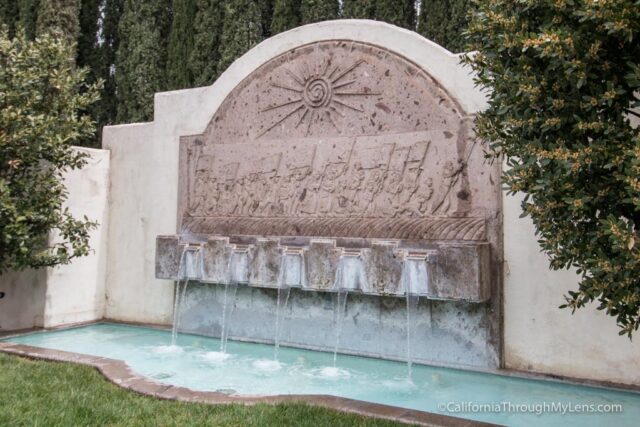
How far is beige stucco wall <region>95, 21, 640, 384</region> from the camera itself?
207 inches

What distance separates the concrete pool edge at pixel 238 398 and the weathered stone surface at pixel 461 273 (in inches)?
69.5

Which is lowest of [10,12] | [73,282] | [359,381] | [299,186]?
[359,381]

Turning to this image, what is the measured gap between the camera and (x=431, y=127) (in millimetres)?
6070

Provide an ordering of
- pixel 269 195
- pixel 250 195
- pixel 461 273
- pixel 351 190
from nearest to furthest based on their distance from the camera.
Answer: pixel 461 273 < pixel 351 190 < pixel 269 195 < pixel 250 195

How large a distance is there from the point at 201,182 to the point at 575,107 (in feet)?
18.6

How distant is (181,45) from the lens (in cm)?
1417

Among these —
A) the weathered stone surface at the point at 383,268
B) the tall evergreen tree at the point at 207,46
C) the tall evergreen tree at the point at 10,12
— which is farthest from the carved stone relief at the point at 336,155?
the tall evergreen tree at the point at 10,12

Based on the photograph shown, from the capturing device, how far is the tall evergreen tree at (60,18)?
13.6 meters

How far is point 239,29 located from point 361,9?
2.97m

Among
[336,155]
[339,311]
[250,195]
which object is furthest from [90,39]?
[339,311]

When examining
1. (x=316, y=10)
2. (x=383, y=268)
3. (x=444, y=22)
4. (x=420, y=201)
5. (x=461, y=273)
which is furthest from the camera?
(x=316, y=10)

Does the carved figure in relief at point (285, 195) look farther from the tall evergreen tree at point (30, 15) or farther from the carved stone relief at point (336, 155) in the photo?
the tall evergreen tree at point (30, 15)

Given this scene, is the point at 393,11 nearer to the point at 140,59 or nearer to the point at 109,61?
the point at 140,59

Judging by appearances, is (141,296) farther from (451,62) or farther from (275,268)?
(451,62)
